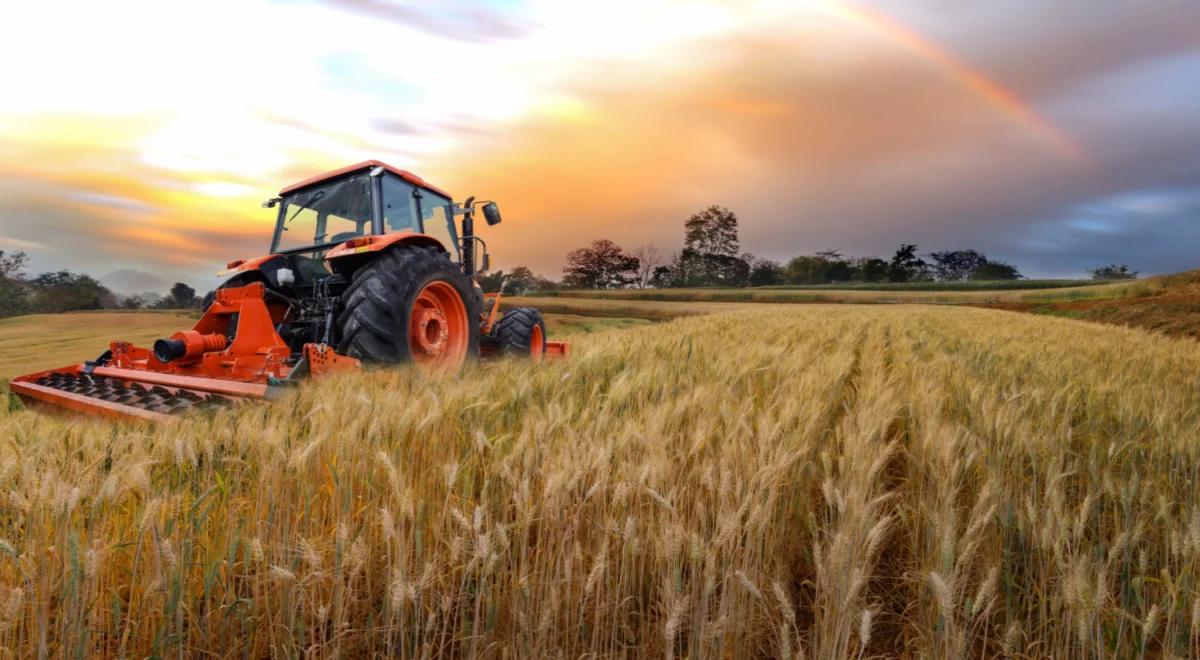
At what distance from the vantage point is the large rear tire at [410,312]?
397cm

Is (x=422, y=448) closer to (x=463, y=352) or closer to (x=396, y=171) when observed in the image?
(x=463, y=352)

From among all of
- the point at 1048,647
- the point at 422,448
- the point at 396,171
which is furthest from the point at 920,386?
→ the point at 396,171

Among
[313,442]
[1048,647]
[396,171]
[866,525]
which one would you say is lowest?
[1048,647]

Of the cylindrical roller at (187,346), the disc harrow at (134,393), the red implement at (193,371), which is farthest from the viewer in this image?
the cylindrical roller at (187,346)

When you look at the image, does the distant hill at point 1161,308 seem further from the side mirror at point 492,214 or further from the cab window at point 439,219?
the cab window at point 439,219

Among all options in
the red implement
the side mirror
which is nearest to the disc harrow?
the red implement

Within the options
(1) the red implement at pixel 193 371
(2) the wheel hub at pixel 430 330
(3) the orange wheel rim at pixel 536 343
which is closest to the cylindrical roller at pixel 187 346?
(1) the red implement at pixel 193 371

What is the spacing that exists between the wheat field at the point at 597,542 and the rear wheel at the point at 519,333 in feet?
12.4

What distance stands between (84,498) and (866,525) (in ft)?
5.90

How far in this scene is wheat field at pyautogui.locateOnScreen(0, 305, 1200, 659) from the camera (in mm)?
1102

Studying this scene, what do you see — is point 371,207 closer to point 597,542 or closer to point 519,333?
point 519,333

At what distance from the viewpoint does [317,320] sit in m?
4.38

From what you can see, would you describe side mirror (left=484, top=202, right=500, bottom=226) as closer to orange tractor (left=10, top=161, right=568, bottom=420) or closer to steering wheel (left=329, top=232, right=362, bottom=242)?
orange tractor (left=10, top=161, right=568, bottom=420)

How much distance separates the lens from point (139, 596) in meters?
1.18
